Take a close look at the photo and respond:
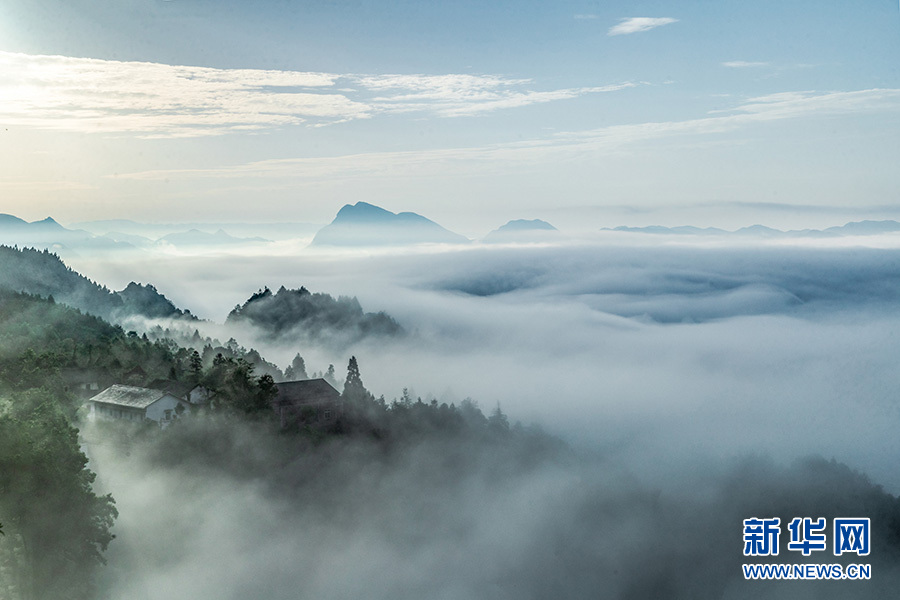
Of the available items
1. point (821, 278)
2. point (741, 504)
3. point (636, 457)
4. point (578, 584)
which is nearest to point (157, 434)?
point (578, 584)

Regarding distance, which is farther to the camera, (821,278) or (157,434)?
(821,278)

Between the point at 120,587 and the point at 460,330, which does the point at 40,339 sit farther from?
the point at 460,330

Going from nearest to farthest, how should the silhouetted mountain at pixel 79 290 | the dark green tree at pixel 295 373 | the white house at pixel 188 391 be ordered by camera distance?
the white house at pixel 188 391
the dark green tree at pixel 295 373
the silhouetted mountain at pixel 79 290

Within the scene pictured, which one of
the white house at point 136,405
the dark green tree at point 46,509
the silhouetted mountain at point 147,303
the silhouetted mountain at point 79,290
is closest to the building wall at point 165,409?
the white house at point 136,405

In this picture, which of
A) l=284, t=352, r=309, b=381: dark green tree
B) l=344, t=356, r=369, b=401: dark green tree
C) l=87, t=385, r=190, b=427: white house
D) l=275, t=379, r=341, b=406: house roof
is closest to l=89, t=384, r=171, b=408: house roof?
l=87, t=385, r=190, b=427: white house

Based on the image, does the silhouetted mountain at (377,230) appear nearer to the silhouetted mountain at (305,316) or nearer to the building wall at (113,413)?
the silhouetted mountain at (305,316)

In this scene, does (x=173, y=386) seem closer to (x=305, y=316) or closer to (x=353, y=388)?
(x=353, y=388)
